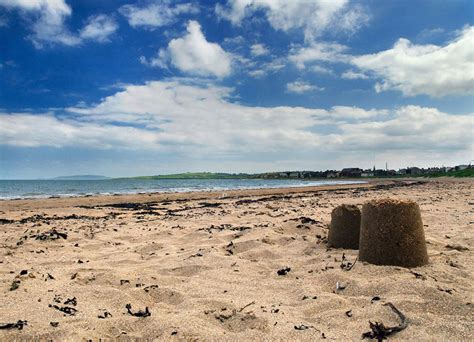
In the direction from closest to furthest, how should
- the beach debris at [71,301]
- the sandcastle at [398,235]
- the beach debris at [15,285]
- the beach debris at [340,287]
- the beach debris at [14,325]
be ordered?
1. the beach debris at [14,325]
2. the beach debris at [71,301]
3. the beach debris at [340,287]
4. the beach debris at [15,285]
5. the sandcastle at [398,235]

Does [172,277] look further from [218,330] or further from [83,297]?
[218,330]

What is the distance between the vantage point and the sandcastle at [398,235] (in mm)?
4523

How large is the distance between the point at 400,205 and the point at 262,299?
2.21m

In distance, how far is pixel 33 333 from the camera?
2961 mm

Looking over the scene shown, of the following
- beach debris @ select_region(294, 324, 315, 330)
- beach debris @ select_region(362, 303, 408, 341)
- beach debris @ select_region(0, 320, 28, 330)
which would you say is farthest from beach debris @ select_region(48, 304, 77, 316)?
beach debris @ select_region(362, 303, 408, 341)

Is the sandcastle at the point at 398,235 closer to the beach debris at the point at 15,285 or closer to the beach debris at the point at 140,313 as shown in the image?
the beach debris at the point at 140,313

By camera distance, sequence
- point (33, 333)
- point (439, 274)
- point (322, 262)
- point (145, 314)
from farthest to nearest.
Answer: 1. point (322, 262)
2. point (439, 274)
3. point (145, 314)
4. point (33, 333)

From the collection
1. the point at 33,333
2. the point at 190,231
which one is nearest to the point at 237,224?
the point at 190,231

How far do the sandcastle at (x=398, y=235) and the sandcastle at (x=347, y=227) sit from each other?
1248mm

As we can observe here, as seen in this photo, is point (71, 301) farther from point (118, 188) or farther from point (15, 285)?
point (118, 188)

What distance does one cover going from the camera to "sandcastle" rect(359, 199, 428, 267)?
4523 millimetres

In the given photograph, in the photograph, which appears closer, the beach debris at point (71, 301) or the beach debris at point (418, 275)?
the beach debris at point (71, 301)

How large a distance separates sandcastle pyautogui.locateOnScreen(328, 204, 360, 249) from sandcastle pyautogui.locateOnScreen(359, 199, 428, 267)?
4.10ft

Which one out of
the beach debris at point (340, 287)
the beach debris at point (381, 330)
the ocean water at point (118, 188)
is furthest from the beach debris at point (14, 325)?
the ocean water at point (118, 188)
